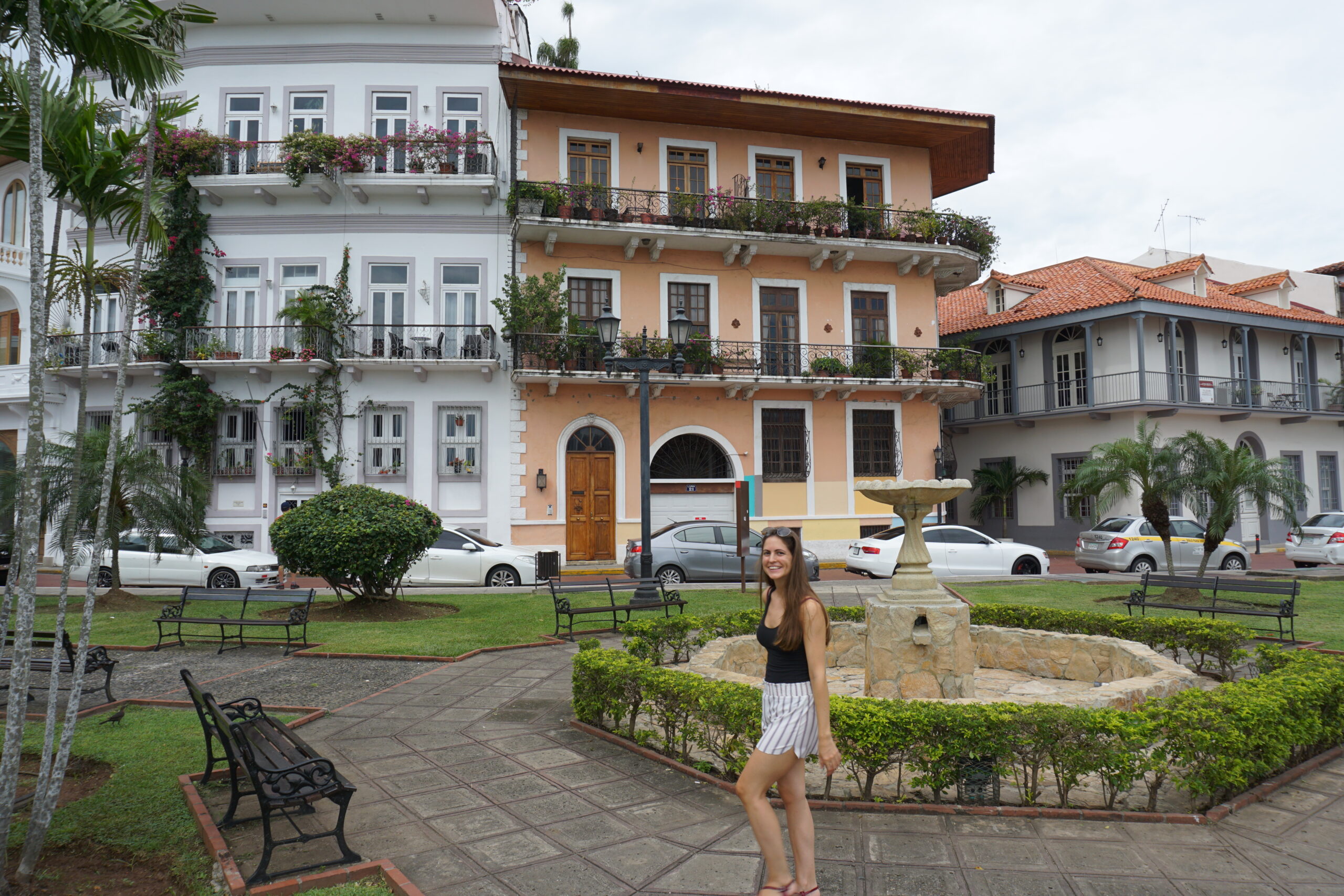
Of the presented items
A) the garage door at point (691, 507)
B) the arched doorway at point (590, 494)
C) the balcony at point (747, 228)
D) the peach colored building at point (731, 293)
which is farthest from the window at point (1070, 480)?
the arched doorway at point (590, 494)

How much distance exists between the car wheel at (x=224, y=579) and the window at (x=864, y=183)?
18257 millimetres

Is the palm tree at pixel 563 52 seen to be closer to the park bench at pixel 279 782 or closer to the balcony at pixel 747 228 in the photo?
the balcony at pixel 747 228

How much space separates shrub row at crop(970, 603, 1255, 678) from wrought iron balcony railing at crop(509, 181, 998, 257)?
13.7m

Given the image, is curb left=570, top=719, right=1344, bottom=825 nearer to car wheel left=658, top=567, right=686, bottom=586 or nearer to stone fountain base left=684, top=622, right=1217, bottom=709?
stone fountain base left=684, top=622, right=1217, bottom=709

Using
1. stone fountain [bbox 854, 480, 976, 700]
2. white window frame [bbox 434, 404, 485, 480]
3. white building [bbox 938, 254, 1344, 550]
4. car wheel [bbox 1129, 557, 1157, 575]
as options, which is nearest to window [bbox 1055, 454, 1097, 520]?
white building [bbox 938, 254, 1344, 550]

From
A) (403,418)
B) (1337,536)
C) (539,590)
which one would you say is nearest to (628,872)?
(539,590)

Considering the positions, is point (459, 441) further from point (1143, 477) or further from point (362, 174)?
point (1143, 477)

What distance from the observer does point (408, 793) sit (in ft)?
17.0

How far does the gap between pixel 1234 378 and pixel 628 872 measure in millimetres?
28920

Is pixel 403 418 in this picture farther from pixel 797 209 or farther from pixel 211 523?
pixel 797 209

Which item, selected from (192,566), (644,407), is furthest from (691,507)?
(192,566)

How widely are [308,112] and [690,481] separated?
13841 millimetres

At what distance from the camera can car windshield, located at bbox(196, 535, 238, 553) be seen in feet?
53.5

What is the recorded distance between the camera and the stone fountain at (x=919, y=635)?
7.12 metres
